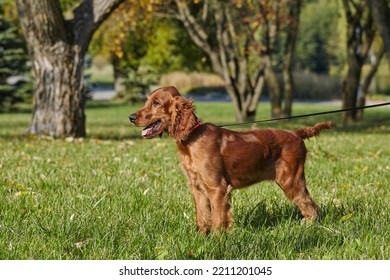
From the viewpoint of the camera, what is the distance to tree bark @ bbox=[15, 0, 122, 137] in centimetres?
1290

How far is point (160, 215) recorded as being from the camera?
5.15m

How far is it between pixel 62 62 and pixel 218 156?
9.02 meters

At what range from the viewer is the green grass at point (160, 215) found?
4.20 metres

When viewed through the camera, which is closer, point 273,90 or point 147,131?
point 147,131

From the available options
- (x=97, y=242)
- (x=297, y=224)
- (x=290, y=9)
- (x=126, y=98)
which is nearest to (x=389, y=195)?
(x=297, y=224)

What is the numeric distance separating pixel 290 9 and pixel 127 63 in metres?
25.6

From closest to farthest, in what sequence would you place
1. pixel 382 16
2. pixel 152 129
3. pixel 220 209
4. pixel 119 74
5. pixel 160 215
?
pixel 220 209, pixel 152 129, pixel 160 215, pixel 382 16, pixel 119 74

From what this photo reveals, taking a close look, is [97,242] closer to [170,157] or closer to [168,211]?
[168,211]

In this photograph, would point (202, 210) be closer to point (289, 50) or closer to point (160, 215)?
point (160, 215)

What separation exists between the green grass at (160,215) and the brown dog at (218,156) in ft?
0.71

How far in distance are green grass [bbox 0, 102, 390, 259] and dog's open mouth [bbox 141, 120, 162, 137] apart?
0.70m

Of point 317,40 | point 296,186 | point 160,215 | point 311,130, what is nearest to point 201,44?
point 311,130

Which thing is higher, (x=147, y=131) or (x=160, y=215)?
(x=147, y=131)

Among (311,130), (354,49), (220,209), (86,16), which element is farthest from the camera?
(354,49)
